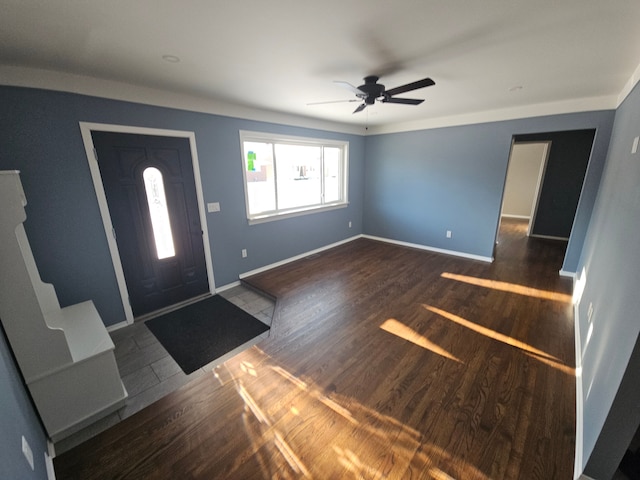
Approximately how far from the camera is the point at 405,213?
17.0ft

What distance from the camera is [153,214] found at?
284 centimetres

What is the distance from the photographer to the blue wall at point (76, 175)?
81.0 inches

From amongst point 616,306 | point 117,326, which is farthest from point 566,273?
point 117,326

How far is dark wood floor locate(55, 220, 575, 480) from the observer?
1.39m

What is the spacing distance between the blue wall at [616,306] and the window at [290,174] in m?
3.70

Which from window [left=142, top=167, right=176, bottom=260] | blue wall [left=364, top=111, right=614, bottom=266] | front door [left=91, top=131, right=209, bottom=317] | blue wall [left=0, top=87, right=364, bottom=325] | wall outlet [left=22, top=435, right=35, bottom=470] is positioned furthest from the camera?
blue wall [left=364, top=111, right=614, bottom=266]

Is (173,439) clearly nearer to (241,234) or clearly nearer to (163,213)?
(163,213)

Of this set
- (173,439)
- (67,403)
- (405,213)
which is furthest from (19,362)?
(405,213)

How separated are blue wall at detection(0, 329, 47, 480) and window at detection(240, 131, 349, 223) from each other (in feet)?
8.83

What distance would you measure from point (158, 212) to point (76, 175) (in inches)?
29.6

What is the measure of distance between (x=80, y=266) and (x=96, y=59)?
6.11ft

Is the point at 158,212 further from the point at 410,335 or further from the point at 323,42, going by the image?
the point at 410,335

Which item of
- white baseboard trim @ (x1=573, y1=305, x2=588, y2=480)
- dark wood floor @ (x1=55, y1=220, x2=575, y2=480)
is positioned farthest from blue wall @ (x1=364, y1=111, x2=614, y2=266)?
white baseboard trim @ (x1=573, y1=305, x2=588, y2=480)

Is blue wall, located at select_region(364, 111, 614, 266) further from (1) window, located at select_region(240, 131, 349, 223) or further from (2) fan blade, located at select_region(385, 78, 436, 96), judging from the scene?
(2) fan blade, located at select_region(385, 78, 436, 96)
